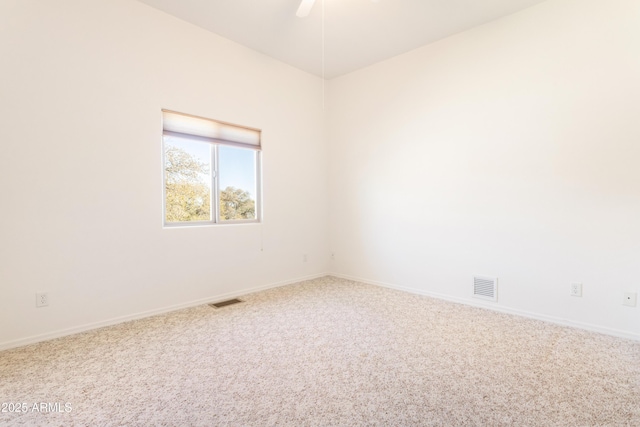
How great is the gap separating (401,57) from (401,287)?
2.85 m

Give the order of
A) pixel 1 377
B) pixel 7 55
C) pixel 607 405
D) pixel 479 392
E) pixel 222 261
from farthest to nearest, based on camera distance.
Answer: pixel 222 261, pixel 7 55, pixel 1 377, pixel 479 392, pixel 607 405

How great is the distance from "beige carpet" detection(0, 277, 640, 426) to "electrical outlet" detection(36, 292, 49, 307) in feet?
0.97

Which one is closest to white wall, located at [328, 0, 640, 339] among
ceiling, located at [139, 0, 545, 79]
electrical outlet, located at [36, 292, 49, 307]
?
ceiling, located at [139, 0, 545, 79]

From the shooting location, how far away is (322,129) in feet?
15.4

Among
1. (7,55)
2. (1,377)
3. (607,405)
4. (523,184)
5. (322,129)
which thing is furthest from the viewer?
(322,129)

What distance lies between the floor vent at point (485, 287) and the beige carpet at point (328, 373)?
29 centimetres

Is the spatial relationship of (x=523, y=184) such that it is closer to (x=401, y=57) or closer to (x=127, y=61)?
(x=401, y=57)

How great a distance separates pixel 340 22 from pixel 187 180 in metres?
2.28

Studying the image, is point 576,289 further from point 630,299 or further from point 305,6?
point 305,6

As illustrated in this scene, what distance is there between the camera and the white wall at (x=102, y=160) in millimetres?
2350

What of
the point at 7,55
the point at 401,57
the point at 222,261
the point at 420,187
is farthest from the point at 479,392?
the point at 7,55

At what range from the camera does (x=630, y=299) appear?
2.51 metres

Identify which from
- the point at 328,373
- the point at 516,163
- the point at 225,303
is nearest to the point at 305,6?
the point at 516,163

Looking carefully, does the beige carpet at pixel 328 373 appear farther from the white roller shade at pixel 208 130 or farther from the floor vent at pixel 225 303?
the white roller shade at pixel 208 130
